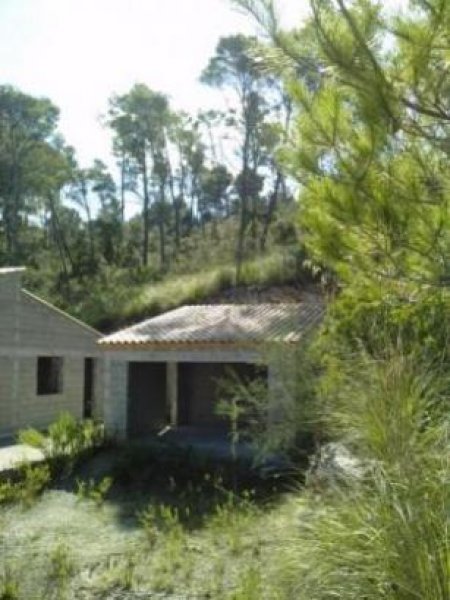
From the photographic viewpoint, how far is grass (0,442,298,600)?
8438mm

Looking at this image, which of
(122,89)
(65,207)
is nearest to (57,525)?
(122,89)

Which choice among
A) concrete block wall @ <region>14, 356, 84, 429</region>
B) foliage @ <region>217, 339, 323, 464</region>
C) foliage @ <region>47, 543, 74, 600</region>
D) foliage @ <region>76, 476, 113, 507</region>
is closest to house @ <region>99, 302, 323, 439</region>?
foliage @ <region>217, 339, 323, 464</region>

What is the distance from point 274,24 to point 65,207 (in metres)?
43.4

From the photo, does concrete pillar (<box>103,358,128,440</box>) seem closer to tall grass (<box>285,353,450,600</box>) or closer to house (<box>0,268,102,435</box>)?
house (<box>0,268,102,435</box>)

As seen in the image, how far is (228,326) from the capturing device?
63.4 ft

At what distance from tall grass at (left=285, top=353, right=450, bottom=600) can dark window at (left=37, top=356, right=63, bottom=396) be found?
20.7 m

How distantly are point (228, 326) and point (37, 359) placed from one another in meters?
7.05

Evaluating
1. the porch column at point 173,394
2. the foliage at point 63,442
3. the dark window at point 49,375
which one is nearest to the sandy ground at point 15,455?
the foliage at point 63,442

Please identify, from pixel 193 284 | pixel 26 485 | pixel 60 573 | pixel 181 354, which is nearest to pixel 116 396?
pixel 181 354

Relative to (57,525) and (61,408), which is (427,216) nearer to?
Answer: (57,525)

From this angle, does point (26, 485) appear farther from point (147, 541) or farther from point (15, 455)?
point (147, 541)

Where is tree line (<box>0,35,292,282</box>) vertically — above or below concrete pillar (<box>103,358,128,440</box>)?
above

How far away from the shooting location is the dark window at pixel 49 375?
2411 cm

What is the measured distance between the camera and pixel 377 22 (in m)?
5.32
